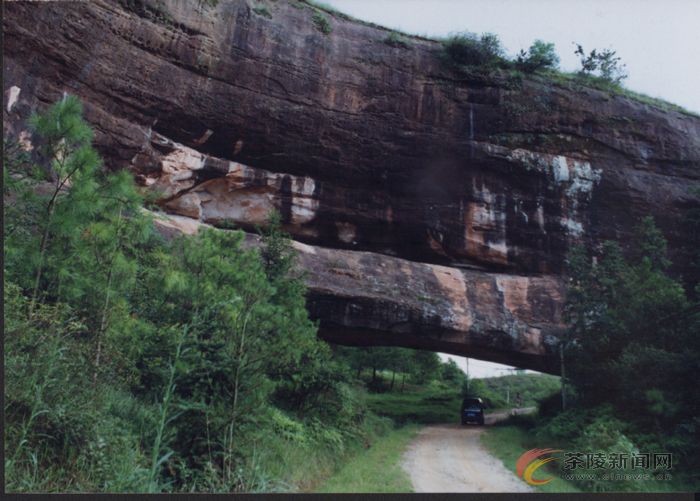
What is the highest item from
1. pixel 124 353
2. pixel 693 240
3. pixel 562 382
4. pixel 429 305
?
pixel 693 240

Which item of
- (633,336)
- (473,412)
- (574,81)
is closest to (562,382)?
(633,336)

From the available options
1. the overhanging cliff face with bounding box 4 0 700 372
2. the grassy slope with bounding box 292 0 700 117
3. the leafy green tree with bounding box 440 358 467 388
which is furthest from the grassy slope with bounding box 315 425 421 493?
the leafy green tree with bounding box 440 358 467 388

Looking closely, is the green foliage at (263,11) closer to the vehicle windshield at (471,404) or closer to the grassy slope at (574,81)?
the grassy slope at (574,81)

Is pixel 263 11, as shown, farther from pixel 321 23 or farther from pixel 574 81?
pixel 574 81

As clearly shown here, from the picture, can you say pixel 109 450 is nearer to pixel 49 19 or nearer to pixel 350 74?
pixel 49 19

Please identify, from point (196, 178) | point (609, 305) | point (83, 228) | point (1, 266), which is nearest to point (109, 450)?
point (1, 266)

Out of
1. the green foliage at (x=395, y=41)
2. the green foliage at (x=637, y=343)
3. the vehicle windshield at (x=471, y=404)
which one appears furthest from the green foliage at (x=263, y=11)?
the vehicle windshield at (x=471, y=404)

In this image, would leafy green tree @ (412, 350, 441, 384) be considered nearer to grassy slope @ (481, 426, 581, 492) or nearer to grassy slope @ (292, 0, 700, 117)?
grassy slope @ (481, 426, 581, 492)

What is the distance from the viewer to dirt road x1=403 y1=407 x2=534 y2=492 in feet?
16.6

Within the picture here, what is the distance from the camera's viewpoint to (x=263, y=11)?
36.2 feet

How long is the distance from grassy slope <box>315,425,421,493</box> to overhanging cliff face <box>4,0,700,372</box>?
11.6ft

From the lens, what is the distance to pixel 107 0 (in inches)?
365

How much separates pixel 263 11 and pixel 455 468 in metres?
11.9

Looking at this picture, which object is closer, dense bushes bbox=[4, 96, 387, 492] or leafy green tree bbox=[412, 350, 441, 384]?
dense bushes bbox=[4, 96, 387, 492]
